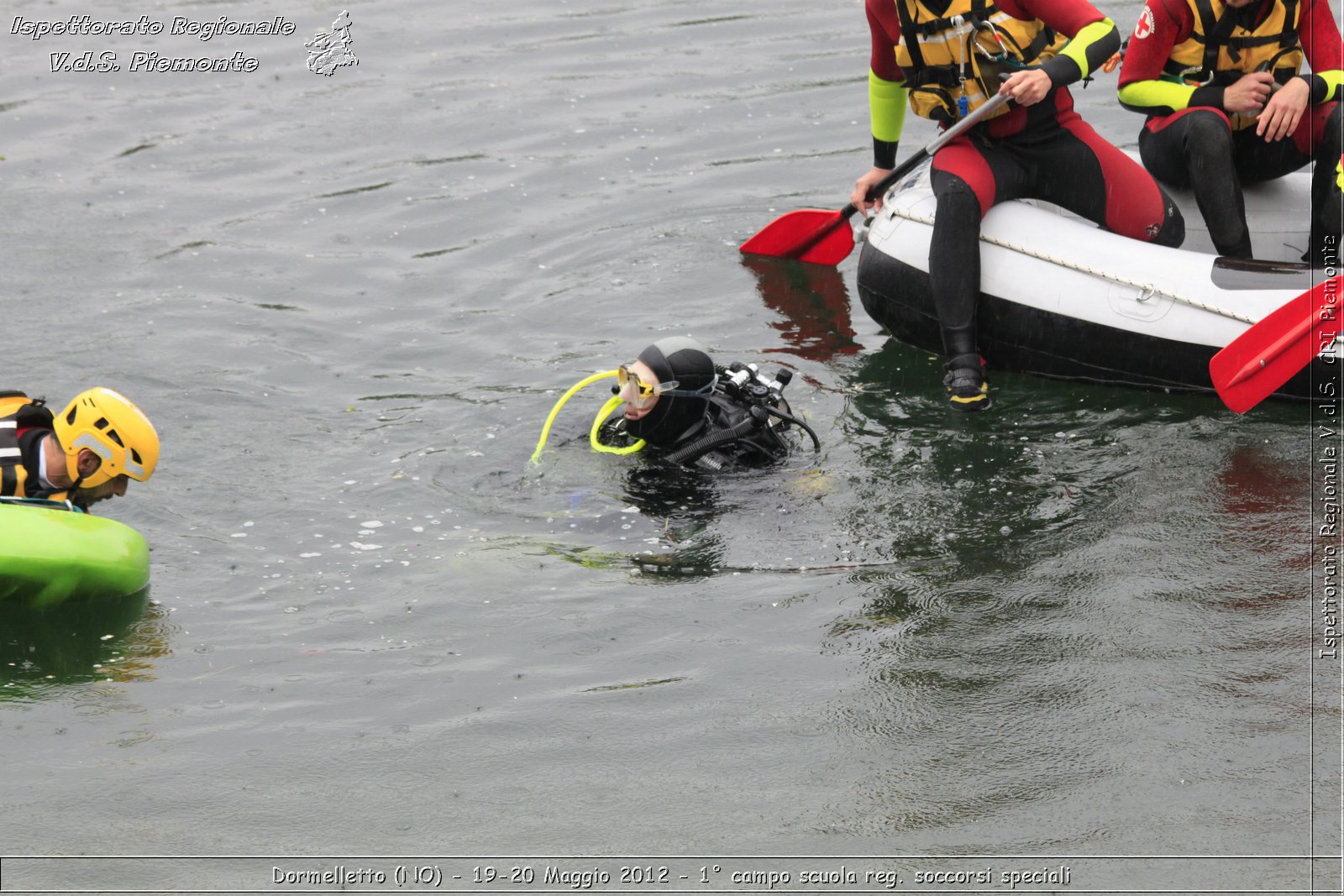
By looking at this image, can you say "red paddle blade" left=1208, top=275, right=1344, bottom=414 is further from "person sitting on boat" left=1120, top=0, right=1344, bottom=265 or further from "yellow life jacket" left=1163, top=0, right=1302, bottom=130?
"yellow life jacket" left=1163, top=0, right=1302, bottom=130

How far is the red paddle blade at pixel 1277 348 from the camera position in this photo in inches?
241

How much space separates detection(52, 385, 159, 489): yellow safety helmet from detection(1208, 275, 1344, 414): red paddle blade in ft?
14.0

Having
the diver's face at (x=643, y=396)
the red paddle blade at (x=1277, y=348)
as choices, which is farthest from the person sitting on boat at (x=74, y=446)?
the red paddle blade at (x=1277, y=348)

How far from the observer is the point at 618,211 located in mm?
9445

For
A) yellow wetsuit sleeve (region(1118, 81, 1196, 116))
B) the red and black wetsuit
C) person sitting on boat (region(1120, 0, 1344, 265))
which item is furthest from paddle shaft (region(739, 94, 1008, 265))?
person sitting on boat (region(1120, 0, 1344, 265))

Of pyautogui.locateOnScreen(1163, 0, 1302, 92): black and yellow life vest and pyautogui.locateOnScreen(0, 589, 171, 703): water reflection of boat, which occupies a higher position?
pyautogui.locateOnScreen(1163, 0, 1302, 92): black and yellow life vest

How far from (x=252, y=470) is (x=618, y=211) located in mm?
3651

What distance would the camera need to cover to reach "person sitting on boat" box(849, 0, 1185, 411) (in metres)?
6.58

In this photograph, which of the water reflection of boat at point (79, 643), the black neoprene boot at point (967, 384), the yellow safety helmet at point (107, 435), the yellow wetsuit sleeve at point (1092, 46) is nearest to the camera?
the water reflection of boat at point (79, 643)

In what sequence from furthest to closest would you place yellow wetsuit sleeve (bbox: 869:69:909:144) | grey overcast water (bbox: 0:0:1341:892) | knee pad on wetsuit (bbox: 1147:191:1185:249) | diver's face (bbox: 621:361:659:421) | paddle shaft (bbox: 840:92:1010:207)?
yellow wetsuit sleeve (bbox: 869:69:909:144)
knee pad on wetsuit (bbox: 1147:191:1185:249)
paddle shaft (bbox: 840:92:1010:207)
diver's face (bbox: 621:361:659:421)
grey overcast water (bbox: 0:0:1341:892)

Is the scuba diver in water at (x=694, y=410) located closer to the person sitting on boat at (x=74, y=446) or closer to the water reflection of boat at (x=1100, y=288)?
the water reflection of boat at (x=1100, y=288)

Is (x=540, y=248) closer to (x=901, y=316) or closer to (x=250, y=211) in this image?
(x=250, y=211)

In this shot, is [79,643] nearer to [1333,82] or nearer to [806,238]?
[806,238]

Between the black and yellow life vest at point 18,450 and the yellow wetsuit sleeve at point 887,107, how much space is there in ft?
13.4
